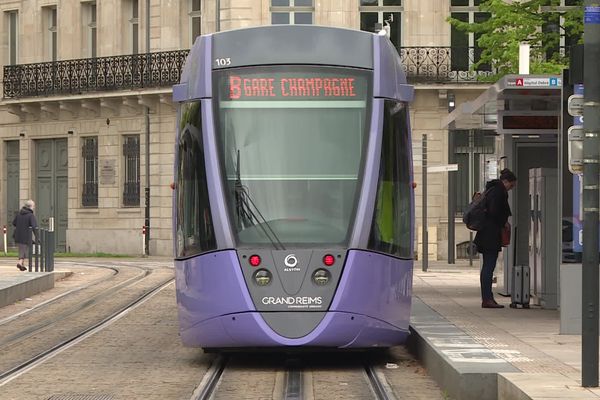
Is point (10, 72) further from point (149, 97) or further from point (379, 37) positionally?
point (379, 37)

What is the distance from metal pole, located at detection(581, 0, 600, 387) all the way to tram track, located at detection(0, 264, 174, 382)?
5.64 m

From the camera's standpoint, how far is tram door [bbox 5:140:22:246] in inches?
2095

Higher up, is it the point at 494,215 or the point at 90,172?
the point at 90,172

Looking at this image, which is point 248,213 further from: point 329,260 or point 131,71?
point 131,71

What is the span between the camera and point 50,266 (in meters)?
32.2

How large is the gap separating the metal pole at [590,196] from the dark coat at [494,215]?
30.3 feet

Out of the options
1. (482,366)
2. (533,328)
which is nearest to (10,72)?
(533,328)

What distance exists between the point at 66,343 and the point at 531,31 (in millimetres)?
15653

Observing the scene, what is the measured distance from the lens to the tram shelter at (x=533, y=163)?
691 inches

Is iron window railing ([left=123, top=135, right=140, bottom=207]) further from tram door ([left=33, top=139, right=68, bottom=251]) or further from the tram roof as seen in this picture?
the tram roof

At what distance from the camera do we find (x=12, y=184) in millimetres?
53375

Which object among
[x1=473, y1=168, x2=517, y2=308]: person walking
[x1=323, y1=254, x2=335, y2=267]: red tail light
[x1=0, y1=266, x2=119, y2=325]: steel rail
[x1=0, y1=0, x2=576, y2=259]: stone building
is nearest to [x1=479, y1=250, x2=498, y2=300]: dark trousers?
→ [x1=473, y1=168, x2=517, y2=308]: person walking

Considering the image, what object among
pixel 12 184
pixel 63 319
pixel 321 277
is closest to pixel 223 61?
pixel 321 277

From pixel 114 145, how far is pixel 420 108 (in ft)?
33.2
